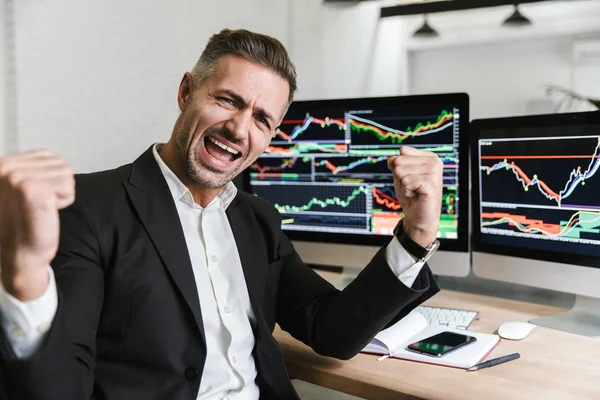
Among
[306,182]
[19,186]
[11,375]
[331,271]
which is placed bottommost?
[331,271]

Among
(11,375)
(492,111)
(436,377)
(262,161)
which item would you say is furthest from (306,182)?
(492,111)

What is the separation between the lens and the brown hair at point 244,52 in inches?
46.1

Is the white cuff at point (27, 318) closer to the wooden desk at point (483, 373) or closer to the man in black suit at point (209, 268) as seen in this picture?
the man in black suit at point (209, 268)

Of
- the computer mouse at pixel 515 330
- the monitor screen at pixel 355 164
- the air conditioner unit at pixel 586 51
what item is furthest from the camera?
the air conditioner unit at pixel 586 51

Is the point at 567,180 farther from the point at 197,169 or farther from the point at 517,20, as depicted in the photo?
the point at 517,20

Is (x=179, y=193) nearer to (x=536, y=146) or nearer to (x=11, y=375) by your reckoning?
(x=11, y=375)

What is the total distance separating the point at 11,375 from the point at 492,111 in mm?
3911

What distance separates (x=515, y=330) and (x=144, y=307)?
83cm

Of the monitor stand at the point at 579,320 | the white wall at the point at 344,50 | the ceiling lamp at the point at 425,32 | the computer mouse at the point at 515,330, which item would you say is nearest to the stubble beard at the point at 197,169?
the computer mouse at the point at 515,330

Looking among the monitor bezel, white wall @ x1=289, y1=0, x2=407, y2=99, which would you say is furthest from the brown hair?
white wall @ x1=289, y1=0, x2=407, y2=99

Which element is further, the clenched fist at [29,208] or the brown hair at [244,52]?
the brown hair at [244,52]

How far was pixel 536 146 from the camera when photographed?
1.46m

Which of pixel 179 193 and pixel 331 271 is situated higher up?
pixel 179 193

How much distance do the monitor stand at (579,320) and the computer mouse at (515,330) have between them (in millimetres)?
65
